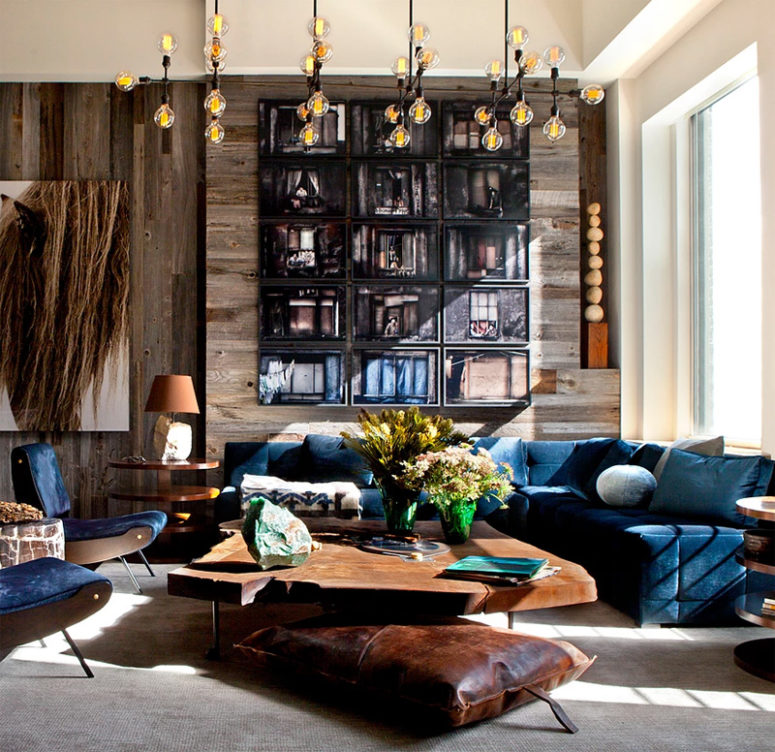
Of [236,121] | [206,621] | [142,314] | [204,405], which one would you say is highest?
[236,121]

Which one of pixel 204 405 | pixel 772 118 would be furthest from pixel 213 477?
pixel 772 118

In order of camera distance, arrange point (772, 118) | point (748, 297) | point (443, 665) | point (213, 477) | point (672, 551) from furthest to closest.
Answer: point (213, 477), point (748, 297), point (772, 118), point (672, 551), point (443, 665)

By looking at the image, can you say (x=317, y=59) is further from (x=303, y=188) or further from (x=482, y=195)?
(x=482, y=195)

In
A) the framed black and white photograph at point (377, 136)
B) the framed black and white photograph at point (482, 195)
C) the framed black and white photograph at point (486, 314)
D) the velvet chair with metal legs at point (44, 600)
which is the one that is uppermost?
the framed black and white photograph at point (377, 136)

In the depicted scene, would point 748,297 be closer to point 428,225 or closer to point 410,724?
point 428,225

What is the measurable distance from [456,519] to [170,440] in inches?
94.0

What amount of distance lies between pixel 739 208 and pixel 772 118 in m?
0.91

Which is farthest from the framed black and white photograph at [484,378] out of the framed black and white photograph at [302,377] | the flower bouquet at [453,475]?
the flower bouquet at [453,475]

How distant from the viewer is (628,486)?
15.8 ft

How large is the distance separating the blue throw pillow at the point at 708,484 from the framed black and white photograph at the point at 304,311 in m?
2.51

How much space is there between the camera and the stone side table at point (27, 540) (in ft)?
11.7

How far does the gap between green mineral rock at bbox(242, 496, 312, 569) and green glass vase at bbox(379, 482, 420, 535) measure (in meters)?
0.59

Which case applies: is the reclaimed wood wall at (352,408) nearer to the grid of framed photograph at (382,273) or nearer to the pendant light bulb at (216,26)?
the grid of framed photograph at (382,273)

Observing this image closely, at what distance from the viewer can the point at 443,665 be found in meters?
2.71
